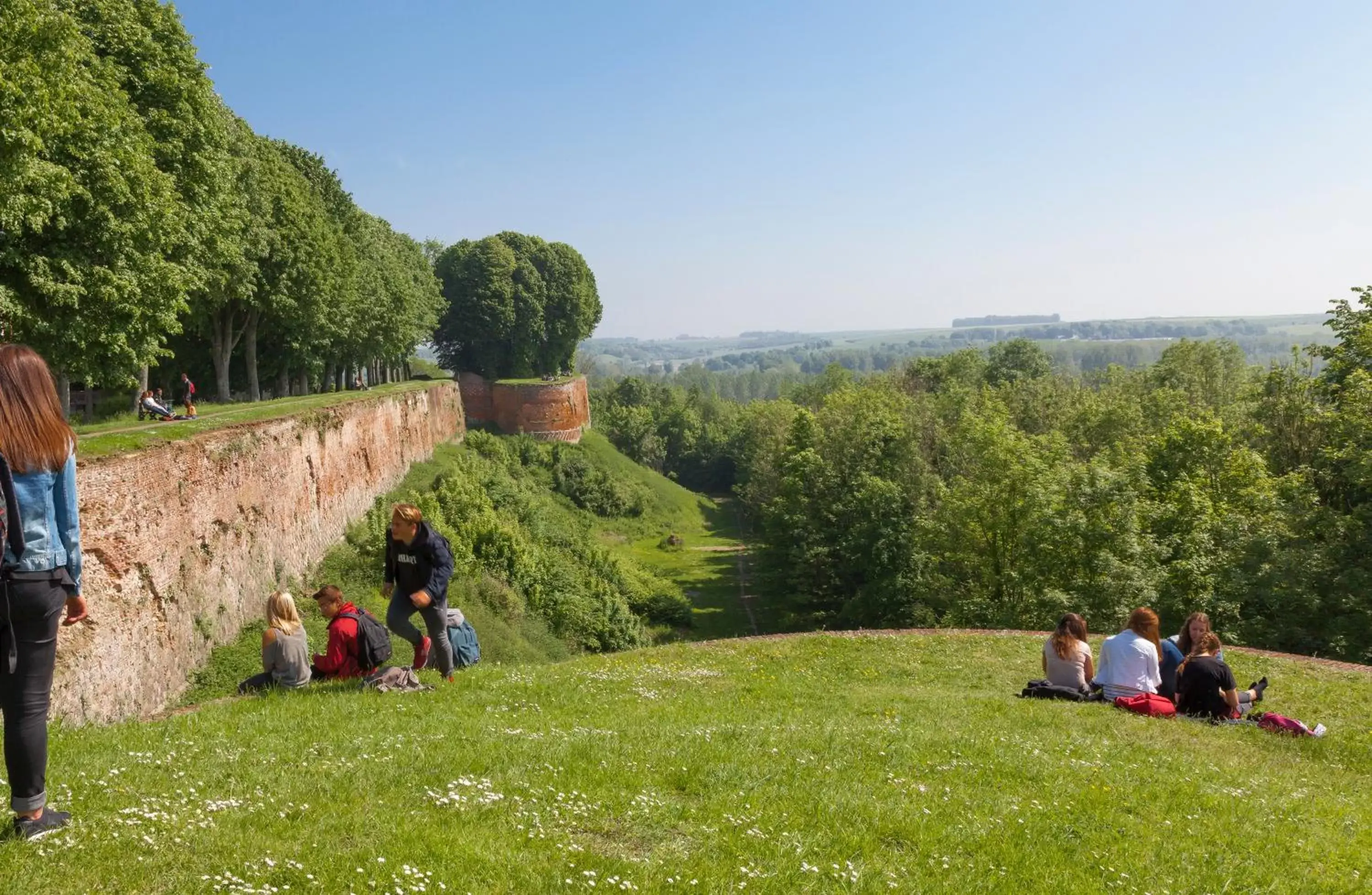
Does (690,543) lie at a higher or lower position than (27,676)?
lower

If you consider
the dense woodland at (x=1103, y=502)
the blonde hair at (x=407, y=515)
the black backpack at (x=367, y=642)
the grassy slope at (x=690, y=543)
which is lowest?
the grassy slope at (x=690, y=543)

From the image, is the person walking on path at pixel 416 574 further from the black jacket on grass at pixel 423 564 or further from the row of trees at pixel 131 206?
the row of trees at pixel 131 206

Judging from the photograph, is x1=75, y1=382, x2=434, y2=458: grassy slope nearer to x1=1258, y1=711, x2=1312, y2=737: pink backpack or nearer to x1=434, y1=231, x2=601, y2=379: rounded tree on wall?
x1=1258, y1=711, x2=1312, y2=737: pink backpack

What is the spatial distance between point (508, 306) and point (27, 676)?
59.6m

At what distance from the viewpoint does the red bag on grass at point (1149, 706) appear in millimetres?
10578

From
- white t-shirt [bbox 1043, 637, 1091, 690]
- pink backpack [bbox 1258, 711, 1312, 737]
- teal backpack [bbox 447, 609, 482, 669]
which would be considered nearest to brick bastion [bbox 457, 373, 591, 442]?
teal backpack [bbox 447, 609, 482, 669]

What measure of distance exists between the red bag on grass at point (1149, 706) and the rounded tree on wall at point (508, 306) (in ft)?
184

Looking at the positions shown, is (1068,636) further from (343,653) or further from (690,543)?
(690,543)

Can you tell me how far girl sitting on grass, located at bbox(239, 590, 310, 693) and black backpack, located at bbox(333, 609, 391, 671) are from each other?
0.51 m

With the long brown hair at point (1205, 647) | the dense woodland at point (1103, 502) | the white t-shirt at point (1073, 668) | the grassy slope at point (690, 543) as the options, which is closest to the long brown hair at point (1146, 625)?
the long brown hair at point (1205, 647)

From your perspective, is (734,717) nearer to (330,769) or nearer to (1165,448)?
(330,769)

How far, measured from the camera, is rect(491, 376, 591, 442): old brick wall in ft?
196

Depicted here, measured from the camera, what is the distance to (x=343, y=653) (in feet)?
35.1

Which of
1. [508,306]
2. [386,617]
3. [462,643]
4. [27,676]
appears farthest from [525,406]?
[27,676]
